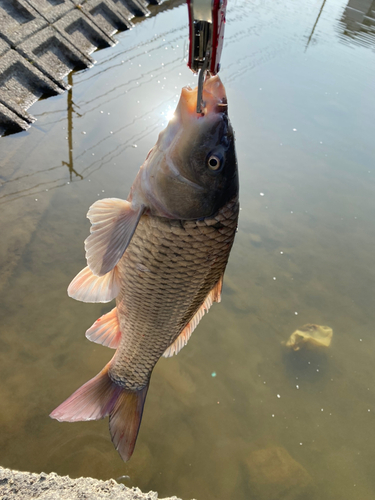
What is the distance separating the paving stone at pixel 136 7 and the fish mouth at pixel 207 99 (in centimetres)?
866

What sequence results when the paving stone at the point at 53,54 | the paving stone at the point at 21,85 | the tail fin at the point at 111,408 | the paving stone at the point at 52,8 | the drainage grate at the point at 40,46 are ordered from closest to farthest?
the tail fin at the point at 111,408, the paving stone at the point at 21,85, the drainage grate at the point at 40,46, the paving stone at the point at 53,54, the paving stone at the point at 52,8

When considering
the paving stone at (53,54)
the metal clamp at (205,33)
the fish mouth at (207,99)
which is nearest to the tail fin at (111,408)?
the fish mouth at (207,99)

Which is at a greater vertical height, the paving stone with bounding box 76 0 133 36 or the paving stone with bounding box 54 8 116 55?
the paving stone with bounding box 76 0 133 36

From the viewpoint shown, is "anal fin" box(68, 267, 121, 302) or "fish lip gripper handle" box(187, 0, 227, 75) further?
"anal fin" box(68, 267, 121, 302)

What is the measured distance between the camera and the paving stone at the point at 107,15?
23.0ft

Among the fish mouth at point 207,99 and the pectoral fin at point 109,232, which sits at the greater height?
the fish mouth at point 207,99

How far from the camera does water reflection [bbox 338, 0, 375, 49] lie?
11741mm

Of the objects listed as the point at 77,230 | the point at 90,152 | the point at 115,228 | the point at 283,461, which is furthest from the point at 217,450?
the point at 90,152

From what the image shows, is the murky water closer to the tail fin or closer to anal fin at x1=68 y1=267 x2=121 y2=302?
the tail fin

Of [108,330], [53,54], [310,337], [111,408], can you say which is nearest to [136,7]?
[53,54]

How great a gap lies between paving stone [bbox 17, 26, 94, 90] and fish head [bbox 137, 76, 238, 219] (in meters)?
4.81

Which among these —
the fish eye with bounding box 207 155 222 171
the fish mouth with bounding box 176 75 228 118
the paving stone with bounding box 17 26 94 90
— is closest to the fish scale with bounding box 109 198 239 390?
the fish eye with bounding box 207 155 222 171

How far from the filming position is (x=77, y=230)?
3465 millimetres

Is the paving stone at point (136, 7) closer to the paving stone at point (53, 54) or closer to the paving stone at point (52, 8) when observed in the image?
the paving stone at point (52, 8)
